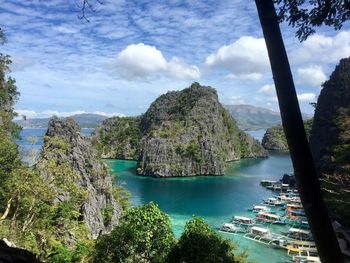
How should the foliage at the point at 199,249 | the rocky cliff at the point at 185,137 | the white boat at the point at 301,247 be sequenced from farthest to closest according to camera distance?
1. the rocky cliff at the point at 185,137
2. the white boat at the point at 301,247
3. the foliage at the point at 199,249

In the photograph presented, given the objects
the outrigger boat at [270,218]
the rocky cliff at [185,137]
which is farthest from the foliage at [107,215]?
the rocky cliff at [185,137]

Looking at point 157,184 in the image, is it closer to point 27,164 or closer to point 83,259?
point 27,164

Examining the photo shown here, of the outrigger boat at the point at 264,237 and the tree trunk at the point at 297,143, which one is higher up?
the tree trunk at the point at 297,143

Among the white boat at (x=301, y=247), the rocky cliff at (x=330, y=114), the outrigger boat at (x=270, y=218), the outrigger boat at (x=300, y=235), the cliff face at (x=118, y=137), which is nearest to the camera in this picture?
the white boat at (x=301, y=247)

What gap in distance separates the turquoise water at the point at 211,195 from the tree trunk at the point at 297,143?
27.0 meters

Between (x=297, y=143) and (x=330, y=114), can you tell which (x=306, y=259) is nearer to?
(x=297, y=143)

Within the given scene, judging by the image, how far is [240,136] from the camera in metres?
122

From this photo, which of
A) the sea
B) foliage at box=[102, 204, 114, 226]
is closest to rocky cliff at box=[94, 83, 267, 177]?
the sea

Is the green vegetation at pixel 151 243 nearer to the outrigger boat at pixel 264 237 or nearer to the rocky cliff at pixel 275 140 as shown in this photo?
the outrigger boat at pixel 264 237

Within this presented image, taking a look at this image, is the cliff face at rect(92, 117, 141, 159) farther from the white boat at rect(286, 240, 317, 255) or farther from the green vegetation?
the green vegetation

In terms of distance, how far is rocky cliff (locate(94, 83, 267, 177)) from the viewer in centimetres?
8412

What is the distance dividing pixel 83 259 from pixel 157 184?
175ft

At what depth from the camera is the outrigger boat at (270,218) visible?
41594 millimetres

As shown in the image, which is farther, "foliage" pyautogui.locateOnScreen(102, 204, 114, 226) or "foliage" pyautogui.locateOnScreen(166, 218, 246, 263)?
"foliage" pyautogui.locateOnScreen(102, 204, 114, 226)
